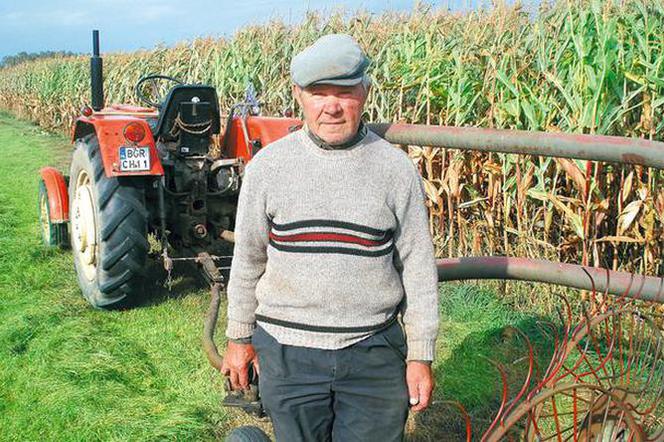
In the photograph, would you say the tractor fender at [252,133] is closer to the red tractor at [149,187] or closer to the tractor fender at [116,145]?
the red tractor at [149,187]

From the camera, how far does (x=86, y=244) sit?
4.49 m

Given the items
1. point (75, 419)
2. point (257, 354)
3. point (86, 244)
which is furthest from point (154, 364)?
point (257, 354)

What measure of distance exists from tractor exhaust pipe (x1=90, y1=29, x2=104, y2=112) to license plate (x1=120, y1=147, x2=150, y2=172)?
1988mm

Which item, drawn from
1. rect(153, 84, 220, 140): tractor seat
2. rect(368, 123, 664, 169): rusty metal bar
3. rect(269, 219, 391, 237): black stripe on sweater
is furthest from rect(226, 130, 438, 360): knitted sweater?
rect(153, 84, 220, 140): tractor seat

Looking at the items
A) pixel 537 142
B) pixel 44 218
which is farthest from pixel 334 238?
pixel 44 218

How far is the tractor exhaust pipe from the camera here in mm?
5804

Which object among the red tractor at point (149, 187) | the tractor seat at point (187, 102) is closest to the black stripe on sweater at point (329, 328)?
the red tractor at point (149, 187)

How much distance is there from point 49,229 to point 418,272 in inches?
181

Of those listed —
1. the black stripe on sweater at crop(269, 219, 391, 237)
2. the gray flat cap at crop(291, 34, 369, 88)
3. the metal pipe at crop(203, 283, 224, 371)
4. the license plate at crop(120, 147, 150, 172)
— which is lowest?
the metal pipe at crop(203, 283, 224, 371)

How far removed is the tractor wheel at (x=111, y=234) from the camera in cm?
424

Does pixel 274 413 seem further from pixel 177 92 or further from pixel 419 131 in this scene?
pixel 177 92

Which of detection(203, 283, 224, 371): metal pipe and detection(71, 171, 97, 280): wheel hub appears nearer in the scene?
detection(203, 283, 224, 371): metal pipe

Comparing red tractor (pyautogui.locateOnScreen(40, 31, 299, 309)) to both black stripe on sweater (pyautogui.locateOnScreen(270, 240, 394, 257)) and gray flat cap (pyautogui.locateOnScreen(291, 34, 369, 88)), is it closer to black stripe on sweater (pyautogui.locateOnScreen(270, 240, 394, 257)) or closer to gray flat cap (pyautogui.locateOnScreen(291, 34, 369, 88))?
black stripe on sweater (pyautogui.locateOnScreen(270, 240, 394, 257))

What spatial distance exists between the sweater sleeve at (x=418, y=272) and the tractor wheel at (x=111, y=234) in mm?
2695
